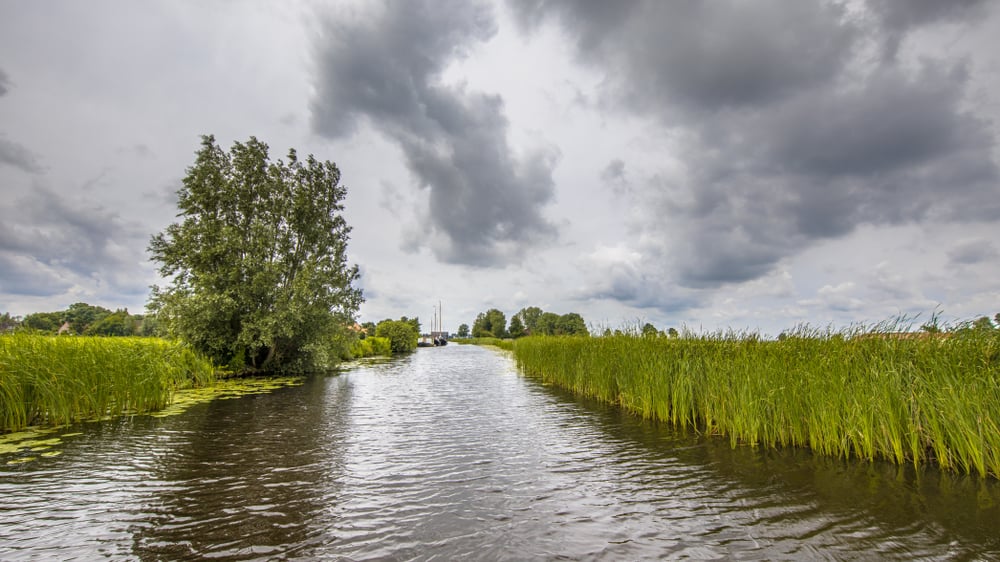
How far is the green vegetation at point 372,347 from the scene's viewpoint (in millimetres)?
42753

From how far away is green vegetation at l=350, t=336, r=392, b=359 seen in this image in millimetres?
42753

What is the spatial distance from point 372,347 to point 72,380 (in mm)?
40048

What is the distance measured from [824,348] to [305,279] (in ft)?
71.3

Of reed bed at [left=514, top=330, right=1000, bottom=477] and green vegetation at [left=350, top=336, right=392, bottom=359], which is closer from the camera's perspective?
reed bed at [left=514, top=330, right=1000, bottom=477]

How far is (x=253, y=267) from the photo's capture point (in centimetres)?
2133

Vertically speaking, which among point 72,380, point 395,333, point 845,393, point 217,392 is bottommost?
point 217,392

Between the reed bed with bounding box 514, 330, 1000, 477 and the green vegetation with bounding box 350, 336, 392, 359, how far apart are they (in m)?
36.2

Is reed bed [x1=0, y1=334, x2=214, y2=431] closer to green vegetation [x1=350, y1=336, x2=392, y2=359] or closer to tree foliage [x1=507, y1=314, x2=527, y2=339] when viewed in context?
green vegetation [x1=350, y1=336, x2=392, y2=359]

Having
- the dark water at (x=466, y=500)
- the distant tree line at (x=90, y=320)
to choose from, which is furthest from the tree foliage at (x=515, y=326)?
the dark water at (x=466, y=500)

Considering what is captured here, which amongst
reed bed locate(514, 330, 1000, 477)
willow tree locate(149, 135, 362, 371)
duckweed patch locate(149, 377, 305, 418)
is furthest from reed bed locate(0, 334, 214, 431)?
reed bed locate(514, 330, 1000, 477)

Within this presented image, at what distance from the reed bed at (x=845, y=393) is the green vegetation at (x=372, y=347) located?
36.2 meters

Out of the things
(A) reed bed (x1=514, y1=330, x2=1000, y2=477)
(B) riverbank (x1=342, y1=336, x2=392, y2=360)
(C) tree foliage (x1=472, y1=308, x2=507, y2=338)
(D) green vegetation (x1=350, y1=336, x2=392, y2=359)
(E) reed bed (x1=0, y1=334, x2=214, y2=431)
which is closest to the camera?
(A) reed bed (x1=514, y1=330, x2=1000, y2=477)

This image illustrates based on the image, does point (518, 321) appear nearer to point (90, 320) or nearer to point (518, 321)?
point (518, 321)

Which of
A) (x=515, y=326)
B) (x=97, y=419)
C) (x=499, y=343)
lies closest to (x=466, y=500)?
(x=97, y=419)
